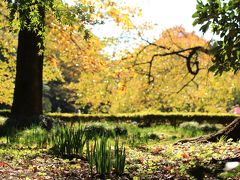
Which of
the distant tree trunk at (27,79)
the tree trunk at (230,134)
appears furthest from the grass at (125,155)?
the distant tree trunk at (27,79)

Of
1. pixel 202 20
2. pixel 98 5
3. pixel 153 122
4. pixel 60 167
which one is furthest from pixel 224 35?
pixel 153 122

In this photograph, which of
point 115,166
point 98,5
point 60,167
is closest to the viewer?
point 115,166

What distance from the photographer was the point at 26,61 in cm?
1364

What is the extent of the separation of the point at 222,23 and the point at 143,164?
8.42 feet

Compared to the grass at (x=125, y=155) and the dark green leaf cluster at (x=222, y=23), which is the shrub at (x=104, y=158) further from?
the dark green leaf cluster at (x=222, y=23)

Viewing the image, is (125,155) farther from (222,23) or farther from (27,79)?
(27,79)

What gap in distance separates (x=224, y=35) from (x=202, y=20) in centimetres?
42

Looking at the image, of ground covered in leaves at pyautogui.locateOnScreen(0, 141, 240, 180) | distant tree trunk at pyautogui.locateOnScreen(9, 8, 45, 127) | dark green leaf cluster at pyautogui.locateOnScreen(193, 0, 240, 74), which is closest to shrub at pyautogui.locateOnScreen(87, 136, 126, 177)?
ground covered in leaves at pyautogui.locateOnScreen(0, 141, 240, 180)

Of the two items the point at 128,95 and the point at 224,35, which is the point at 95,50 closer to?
the point at 128,95

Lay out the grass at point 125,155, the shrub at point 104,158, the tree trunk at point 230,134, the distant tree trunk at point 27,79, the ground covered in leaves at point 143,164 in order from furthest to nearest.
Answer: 1. the distant tree trunk at point 27,79
2. the tree trunk at point 230,134
3. the ground covered in leaves at point 143,164
4. the grass at point 125,155
5. the shrub at point 104,158

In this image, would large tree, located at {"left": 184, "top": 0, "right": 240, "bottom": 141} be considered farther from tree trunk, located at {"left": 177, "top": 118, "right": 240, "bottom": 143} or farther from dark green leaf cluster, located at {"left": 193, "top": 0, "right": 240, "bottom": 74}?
tree trunk, located at {"left": 177, "top": 118, "right": 240, "bottom": 143}

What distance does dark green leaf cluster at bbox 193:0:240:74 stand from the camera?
6160 mm

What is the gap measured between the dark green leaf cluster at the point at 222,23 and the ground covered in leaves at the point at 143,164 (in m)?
1.53

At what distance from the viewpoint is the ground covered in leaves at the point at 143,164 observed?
571 cm
